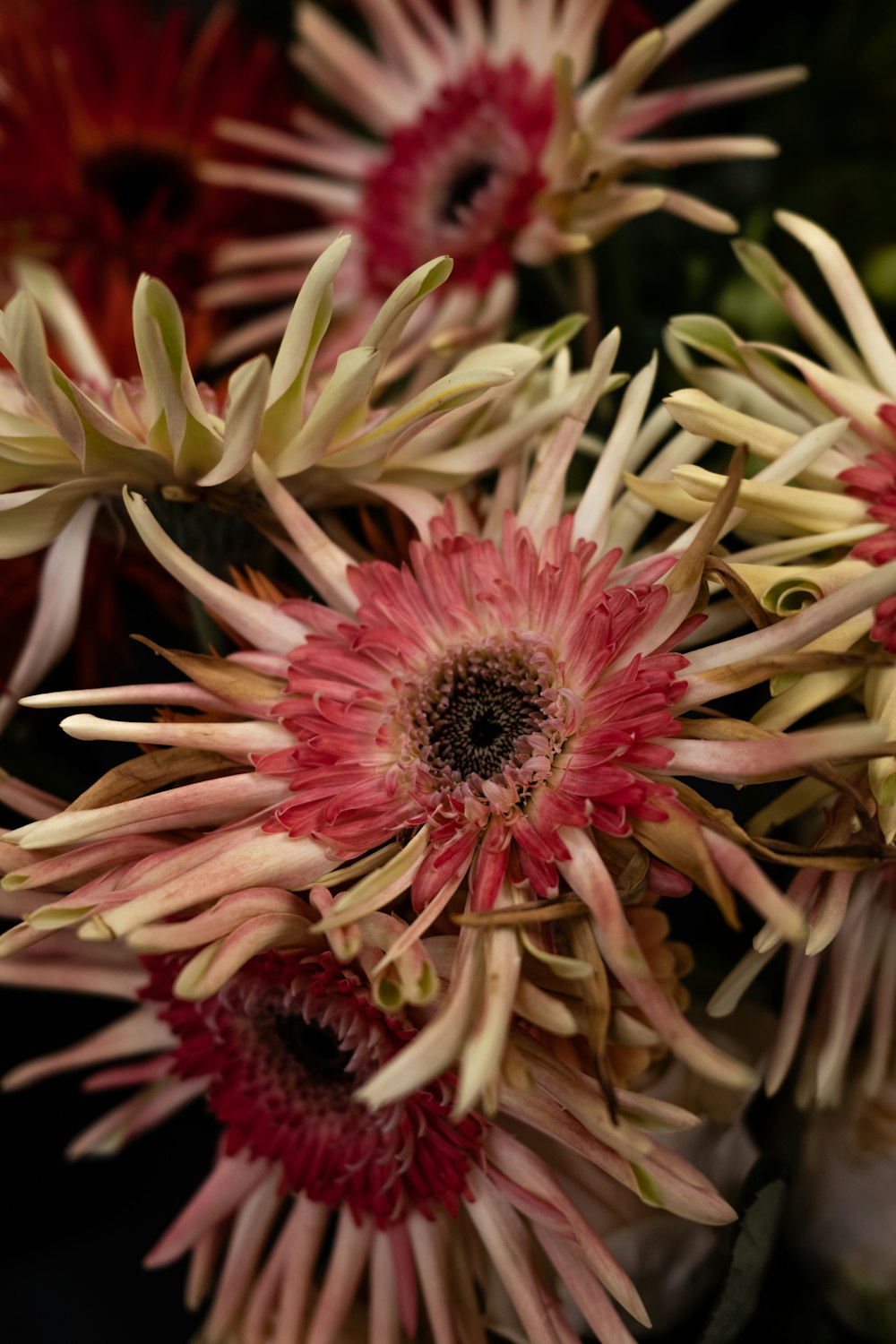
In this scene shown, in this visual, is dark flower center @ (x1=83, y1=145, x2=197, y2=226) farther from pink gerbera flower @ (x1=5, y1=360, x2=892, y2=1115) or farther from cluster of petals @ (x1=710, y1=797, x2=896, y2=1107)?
cluster of petals @ (x1=710, y1=797, x2=896, y2=1107)

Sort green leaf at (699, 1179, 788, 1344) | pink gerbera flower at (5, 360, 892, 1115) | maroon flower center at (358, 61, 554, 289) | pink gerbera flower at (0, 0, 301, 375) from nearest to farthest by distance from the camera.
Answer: pink gerbera flower at (5, 360, 892, 1115) < green leaf at (699, 1179, 788, 1344) < maroon flower center at (358, 61, 554, 289) < pink gerbera flower at (0, 0, 301, 375)

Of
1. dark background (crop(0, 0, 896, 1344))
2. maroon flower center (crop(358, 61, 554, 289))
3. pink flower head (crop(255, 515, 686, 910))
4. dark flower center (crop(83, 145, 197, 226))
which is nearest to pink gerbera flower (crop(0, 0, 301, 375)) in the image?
dark flower center (crop(83, 145, 197, 226))

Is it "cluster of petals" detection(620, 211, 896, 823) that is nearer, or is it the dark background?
"cluster of petals" detection(620, 211, 896, 823)

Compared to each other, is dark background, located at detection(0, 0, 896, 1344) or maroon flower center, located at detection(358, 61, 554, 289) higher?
maroon flower center, located at detection(358, 61, 554, 289)

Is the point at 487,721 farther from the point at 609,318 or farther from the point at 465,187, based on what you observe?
the point at 465,187

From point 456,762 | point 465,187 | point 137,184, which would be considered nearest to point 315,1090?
point 456,762

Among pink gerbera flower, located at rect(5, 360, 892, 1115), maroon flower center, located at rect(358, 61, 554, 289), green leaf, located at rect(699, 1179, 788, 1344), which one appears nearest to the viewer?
pink gerbera flower, located at rect(5, 360, 892, 1115)
